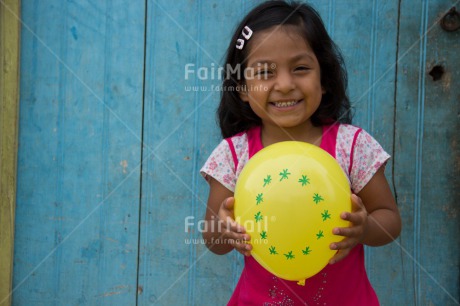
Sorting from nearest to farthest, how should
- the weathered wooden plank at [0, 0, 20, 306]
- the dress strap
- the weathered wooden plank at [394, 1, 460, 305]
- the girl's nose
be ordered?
1. the girl's nose
2. the dress strap
3. the weathered wooden plank at [394, 1, 460, 305]
4. the weathered wooden plank at [0, 0, 20, 306]

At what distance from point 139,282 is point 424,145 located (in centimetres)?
141

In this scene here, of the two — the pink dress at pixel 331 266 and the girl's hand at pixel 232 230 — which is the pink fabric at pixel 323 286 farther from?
the girl's hand at pixel 232 230

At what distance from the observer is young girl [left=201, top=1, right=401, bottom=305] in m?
1.61

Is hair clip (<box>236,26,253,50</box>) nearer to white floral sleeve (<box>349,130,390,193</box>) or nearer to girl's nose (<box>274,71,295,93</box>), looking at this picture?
girl's nose (<box>274,71,295,93</box>)

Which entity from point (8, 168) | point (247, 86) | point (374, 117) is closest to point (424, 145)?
point (374, 117)

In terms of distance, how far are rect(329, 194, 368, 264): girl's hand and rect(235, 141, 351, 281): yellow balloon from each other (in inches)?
0.7

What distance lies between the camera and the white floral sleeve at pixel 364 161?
5.38 ft

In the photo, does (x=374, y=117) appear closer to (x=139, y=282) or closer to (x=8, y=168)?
(x=139, y=282)

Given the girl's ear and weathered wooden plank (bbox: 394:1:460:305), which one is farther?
weathered wooden plank (bbox: 394:1:460:305)

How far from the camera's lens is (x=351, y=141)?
1.67 metres

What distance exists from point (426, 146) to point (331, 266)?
0.94m

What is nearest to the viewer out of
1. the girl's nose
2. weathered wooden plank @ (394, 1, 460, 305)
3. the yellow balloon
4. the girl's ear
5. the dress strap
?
the yellow balloon

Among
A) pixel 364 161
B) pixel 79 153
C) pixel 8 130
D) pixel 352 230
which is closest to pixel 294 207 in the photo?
pixel 352 230

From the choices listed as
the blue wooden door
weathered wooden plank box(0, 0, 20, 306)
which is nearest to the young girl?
the blue wooden door
